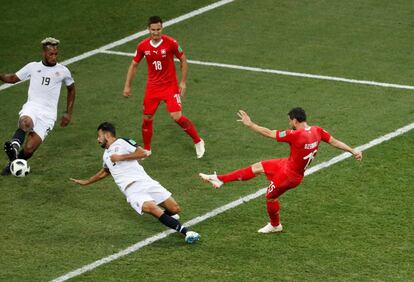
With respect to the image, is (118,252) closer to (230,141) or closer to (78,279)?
(78,279)

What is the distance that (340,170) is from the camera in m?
18.2

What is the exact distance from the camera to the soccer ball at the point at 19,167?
56.7ft

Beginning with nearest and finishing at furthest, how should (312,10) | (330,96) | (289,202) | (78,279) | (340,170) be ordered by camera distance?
(78,279) < (289,202) < (340,170) < (330,96) < (312,10)

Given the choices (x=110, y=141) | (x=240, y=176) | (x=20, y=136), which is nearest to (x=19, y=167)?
(x=20, y=136)

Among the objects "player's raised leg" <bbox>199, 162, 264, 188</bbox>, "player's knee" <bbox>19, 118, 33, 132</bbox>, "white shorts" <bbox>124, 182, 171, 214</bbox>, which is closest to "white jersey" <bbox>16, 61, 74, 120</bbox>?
"player's knee" <bbox>19, 118, 33, 132</bbox>

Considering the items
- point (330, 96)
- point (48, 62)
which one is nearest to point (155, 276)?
point (48, 62)

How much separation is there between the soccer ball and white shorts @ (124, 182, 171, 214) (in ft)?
7.67

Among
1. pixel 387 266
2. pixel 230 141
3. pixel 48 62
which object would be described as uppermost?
pixel 48 62

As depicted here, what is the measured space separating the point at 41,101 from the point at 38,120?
0.39 metres

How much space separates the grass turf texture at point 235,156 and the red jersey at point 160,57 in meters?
1.36

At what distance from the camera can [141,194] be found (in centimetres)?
1566

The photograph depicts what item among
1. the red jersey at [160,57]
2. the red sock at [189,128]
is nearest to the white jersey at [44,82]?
the red jersey at [160,57]

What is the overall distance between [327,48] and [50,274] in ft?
35.2

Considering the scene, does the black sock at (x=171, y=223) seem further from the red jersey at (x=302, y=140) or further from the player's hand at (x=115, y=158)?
the red jersey at (x=302, y=140)
